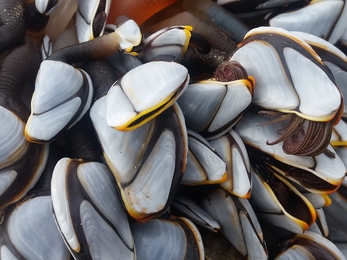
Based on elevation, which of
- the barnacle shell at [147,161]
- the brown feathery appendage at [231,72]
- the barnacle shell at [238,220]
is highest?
the brown feathery appendage at [231,72]

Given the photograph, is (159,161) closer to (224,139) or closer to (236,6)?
(224,139)

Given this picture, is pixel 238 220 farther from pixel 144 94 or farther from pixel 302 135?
pixel 144 94

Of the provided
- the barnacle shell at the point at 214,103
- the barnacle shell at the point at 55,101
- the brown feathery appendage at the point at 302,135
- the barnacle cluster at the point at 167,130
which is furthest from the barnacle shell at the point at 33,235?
the brown feathery appendage at the point at 302,135

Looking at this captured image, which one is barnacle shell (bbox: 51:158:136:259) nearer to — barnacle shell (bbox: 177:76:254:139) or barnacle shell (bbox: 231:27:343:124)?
barnacle shell (bbox: 177:76:254:139)

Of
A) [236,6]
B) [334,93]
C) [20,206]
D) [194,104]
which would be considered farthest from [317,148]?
[20,206]

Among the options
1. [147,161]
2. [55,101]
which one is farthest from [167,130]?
[55,101]

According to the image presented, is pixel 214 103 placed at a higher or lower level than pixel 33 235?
higher

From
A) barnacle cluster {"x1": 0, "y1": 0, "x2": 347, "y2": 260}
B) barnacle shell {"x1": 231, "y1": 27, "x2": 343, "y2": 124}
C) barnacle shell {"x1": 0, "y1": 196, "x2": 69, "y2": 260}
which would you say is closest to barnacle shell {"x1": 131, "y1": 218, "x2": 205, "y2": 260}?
barnacle cluster {"x1": 0, "y1": 0, "x2": 347, "y2": 260}

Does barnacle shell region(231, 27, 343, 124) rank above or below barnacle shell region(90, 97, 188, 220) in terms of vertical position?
above

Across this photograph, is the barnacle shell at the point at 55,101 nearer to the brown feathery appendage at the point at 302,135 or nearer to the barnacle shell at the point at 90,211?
the barnacle shell at the point at 90,211
